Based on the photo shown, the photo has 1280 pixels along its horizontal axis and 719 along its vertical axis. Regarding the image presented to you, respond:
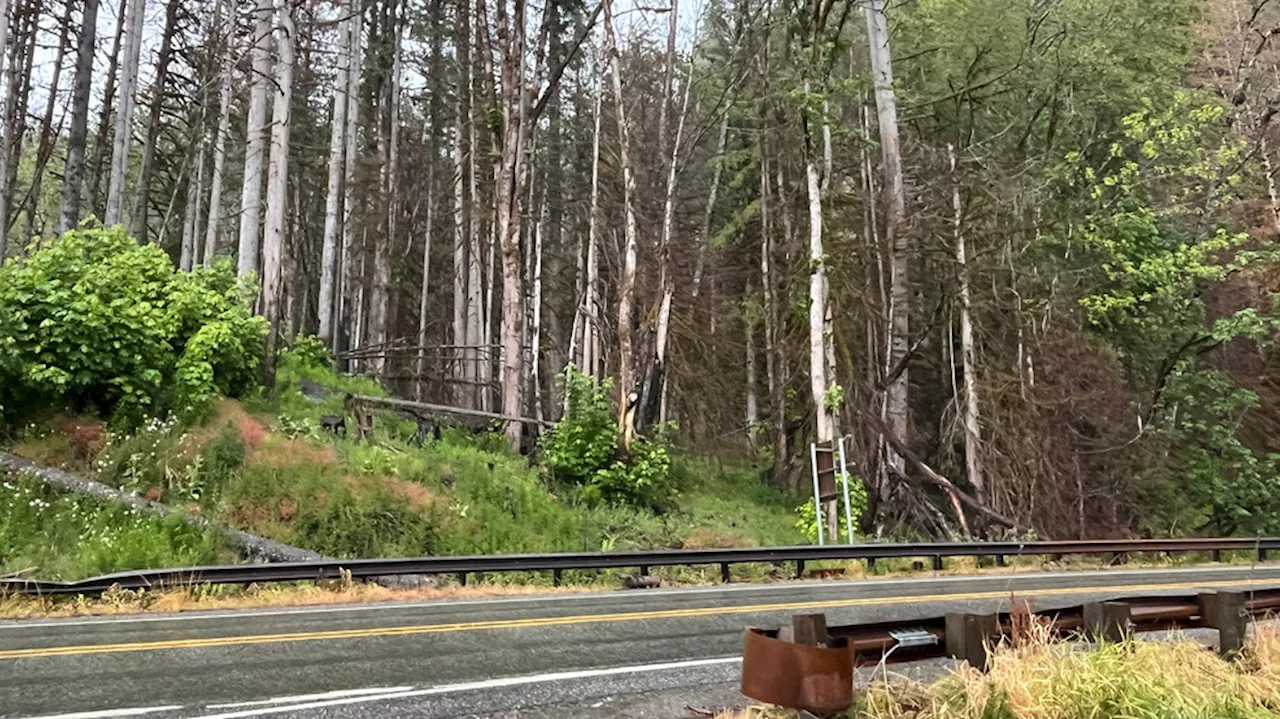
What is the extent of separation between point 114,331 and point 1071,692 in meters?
15.0

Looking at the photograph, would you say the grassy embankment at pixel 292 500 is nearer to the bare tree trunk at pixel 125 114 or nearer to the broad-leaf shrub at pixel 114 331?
Answer: the broad-leaf shrub at pixel 114 331

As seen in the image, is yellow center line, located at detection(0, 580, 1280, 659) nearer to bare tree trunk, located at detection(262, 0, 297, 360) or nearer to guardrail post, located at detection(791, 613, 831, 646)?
guardrail post, located at detection(791, 613, 831, 646)

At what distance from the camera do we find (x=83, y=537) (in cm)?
1168

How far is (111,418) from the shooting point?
46.7 feet

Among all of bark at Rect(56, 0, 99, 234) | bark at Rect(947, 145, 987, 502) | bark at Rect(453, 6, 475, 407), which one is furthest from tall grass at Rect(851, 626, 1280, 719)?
bark at Rect(453, 6, 475, 407)

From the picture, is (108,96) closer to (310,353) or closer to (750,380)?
(310,353)

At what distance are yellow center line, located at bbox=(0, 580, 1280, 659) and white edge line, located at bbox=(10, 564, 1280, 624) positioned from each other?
86 cm

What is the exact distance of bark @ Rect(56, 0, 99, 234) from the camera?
62.1 feet

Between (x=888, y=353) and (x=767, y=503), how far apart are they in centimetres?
523

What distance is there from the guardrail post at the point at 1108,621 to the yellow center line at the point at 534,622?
57cm

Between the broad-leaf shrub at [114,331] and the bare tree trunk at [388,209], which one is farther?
the bare tree trunk at [388,209]

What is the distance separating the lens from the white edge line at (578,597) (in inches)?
330

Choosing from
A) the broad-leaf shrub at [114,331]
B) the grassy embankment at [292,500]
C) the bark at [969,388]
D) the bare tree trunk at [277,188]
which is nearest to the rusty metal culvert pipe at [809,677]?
the grassy embankment at [292,500]

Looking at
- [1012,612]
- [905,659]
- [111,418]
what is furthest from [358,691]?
[111,418]
